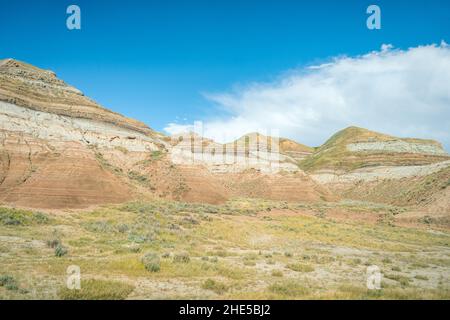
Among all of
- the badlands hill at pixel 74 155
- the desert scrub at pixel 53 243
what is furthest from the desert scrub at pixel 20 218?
the desert scrub at pixel 53 243

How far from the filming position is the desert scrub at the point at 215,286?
9.92 meters

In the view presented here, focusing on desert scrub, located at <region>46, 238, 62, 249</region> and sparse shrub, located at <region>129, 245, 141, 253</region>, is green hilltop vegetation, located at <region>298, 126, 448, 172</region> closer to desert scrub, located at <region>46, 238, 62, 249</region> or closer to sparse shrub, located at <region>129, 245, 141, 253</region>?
sparse shrub, located at <region>129, 245, 141, 253</region>

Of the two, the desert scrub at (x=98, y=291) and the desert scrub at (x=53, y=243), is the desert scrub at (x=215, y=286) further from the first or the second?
the desert scrub at (x=53, y=243)

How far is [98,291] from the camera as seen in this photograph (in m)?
8.95

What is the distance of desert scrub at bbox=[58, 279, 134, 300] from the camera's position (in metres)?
8.59

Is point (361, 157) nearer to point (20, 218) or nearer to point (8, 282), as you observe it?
point (20, 218)

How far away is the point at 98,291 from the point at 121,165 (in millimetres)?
38713

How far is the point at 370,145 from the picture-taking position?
10206 centimetres

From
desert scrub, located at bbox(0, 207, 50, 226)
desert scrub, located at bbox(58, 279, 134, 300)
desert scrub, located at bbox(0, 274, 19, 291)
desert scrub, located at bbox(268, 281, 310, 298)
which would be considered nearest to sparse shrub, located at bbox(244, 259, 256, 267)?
desert scrub, located at bbox(268, 281, 310, 298)

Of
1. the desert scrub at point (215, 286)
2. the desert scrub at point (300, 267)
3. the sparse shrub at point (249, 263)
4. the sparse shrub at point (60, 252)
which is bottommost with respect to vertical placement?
the desert scrub at point (300, 267)

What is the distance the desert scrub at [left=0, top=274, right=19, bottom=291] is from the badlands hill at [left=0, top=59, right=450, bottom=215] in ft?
68.6

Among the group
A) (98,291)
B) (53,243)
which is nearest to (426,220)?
(53,243)

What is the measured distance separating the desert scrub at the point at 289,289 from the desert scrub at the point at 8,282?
7.43 metres
